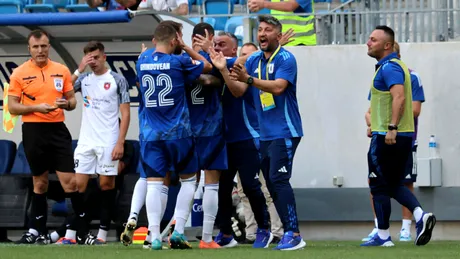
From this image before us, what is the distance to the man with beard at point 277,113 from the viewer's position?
1059 centimetres

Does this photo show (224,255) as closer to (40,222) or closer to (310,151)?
(40,222)

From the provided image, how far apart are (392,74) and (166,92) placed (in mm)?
2148

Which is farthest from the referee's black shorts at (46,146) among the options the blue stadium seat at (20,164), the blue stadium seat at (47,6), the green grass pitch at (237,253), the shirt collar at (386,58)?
the blue stadium seat at (47,6)

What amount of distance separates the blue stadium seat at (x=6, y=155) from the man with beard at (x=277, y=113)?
5232 millimetres

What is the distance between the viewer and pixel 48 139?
494 inches

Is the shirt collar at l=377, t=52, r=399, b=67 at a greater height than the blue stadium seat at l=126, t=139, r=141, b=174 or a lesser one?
greater

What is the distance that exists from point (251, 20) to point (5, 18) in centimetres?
306

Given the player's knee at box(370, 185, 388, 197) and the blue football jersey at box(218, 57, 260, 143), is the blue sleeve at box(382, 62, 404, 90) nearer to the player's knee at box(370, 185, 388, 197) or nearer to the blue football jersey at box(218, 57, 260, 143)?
the player's knee at box(370, 185, 388, 197)

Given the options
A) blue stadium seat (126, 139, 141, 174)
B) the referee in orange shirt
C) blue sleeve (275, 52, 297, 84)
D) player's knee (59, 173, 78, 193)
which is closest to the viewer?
blue sleeve (275, 52, 297, 84)

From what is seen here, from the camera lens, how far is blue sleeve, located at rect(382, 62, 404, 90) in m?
11.0

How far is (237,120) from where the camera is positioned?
11594 mm

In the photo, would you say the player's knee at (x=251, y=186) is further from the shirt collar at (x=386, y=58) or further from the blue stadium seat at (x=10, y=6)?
the blue stadium seat at (x=10, y=6)

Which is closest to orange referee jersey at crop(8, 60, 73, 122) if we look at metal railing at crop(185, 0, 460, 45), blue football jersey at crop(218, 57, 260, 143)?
blue football jersey at crop(218, 57, 260, 143)

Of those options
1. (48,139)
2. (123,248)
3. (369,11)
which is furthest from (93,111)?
(369,11)
